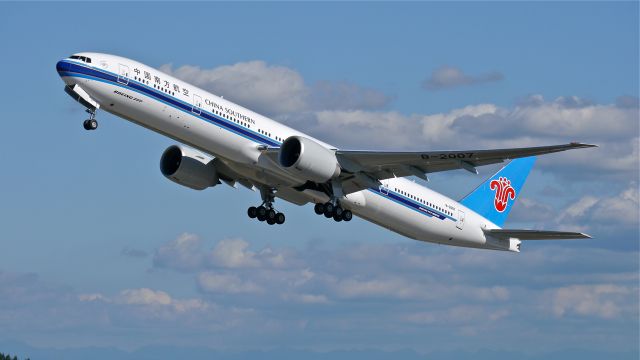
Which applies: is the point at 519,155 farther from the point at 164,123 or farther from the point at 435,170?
the point at 164,123

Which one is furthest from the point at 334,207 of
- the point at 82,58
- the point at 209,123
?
the point at 82,58

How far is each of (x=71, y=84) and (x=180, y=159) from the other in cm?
1002

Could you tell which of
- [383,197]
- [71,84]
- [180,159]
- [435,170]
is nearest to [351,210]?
[383,197]

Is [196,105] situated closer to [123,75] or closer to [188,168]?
[123,75]

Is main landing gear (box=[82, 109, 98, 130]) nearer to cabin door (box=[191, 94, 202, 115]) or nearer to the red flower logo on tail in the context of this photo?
cabin door (box=[191, 94, 202, 115])

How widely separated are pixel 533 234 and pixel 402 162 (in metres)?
11.2

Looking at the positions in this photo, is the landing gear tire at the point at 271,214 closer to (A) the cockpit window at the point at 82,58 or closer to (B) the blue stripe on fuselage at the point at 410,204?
(B) the blue stripe on fuselage at the point at 410,204

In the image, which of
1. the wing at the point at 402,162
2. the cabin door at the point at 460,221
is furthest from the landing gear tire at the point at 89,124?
the cabin door at the point at 460,221

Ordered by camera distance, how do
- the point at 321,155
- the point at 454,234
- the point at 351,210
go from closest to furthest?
the point at 321,155 < the point at 351,210 < the point at 454,234

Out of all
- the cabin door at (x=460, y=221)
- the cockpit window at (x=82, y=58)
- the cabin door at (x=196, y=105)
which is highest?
the cockpit window at (x=82, y=58)

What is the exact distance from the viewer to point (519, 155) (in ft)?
160

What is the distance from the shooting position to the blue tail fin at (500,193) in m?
64.1

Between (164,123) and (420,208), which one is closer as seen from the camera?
(164,123)

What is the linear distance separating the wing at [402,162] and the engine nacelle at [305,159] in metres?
1.27
